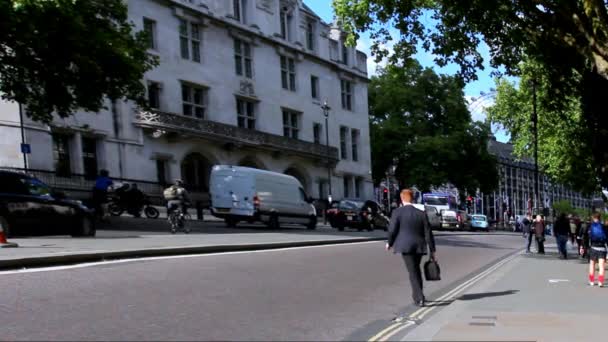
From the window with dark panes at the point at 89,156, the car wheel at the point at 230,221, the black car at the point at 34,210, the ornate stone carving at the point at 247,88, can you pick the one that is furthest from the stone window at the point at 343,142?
the black car at the point at 34,210

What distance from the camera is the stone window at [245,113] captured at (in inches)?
1713

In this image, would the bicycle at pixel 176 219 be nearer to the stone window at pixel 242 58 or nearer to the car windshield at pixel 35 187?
the car windshield at pixel 35 187

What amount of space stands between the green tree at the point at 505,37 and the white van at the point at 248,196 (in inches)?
387

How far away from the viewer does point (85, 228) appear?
57.2ft

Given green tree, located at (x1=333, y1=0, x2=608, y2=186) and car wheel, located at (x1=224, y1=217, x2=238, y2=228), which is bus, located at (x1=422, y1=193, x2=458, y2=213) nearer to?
car wheel, located at (x1=224, y1=217, x2=238, y2=228)

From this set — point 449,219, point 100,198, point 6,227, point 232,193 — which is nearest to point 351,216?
point 232,193

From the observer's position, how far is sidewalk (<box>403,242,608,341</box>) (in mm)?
7074

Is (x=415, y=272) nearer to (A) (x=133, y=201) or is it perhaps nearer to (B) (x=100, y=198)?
(B) (x=100, y=198)

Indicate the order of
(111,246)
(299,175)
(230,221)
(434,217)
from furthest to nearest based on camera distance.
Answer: (299,175) < (434,217) < (230,221) < (111,246)

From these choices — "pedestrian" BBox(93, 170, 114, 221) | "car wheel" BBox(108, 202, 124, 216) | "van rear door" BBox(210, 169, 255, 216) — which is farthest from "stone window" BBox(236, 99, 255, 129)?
"pedestrian" BBox(93, 170, 114, 221)

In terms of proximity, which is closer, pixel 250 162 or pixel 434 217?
pixel 250 162

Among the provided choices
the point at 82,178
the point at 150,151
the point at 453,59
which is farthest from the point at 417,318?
the point at 150,151

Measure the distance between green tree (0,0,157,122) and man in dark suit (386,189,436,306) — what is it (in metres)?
13.5

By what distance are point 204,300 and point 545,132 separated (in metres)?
39.6
